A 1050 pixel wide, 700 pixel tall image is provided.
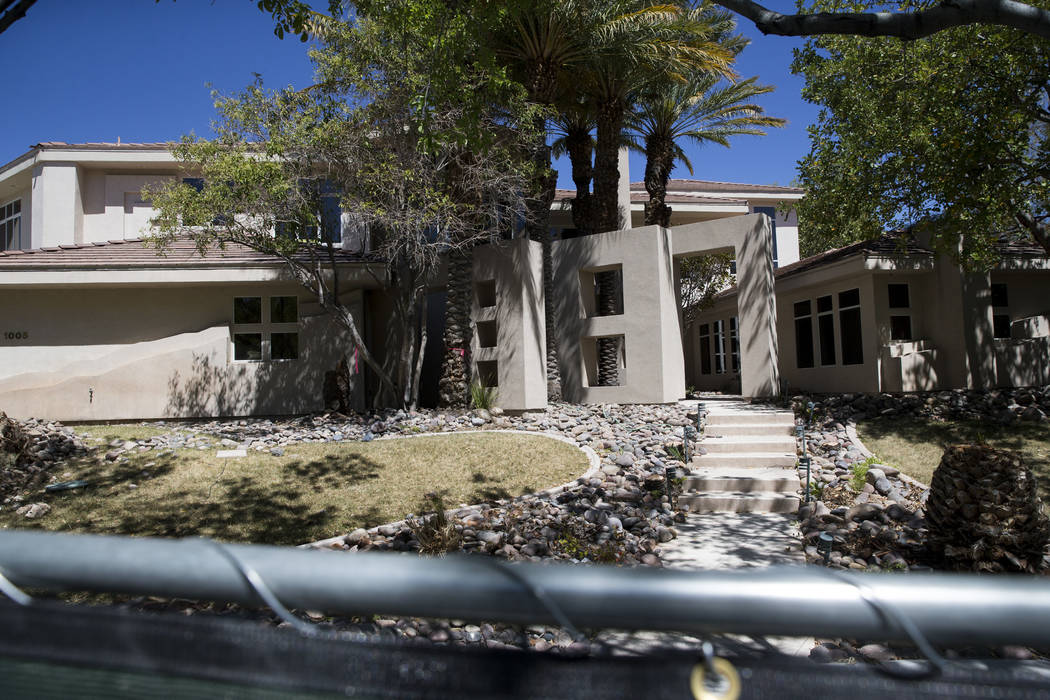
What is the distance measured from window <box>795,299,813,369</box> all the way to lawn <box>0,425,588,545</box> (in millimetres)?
10971

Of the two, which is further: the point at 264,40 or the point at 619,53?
the point at 619,53

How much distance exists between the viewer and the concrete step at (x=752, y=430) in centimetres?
1366

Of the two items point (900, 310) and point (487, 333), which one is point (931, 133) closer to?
point (900, 310)

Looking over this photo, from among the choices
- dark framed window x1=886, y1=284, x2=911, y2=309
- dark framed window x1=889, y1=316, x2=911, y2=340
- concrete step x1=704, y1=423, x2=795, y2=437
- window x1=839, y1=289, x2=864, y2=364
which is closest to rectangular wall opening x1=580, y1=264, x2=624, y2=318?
concrete step x1=704, y1=423, x2=795, y2=437

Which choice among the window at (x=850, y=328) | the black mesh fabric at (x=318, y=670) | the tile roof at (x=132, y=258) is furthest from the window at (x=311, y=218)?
the black mesh fabric at (x=318, y=670)

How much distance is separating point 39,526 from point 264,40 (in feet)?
29.4

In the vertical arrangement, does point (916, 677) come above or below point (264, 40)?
below

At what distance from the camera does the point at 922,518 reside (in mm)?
8055

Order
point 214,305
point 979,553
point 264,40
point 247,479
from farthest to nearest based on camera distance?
point 214,305 → point 264,40 → point 247,479 → point 979,553

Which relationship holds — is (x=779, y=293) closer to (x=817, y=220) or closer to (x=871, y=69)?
(x=817, y=220)

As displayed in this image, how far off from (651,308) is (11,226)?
2121 cm

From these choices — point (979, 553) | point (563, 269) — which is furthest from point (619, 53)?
point (979, 553)

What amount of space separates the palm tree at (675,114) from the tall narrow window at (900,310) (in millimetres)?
6551

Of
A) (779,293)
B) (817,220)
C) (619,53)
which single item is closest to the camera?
(817,220)
